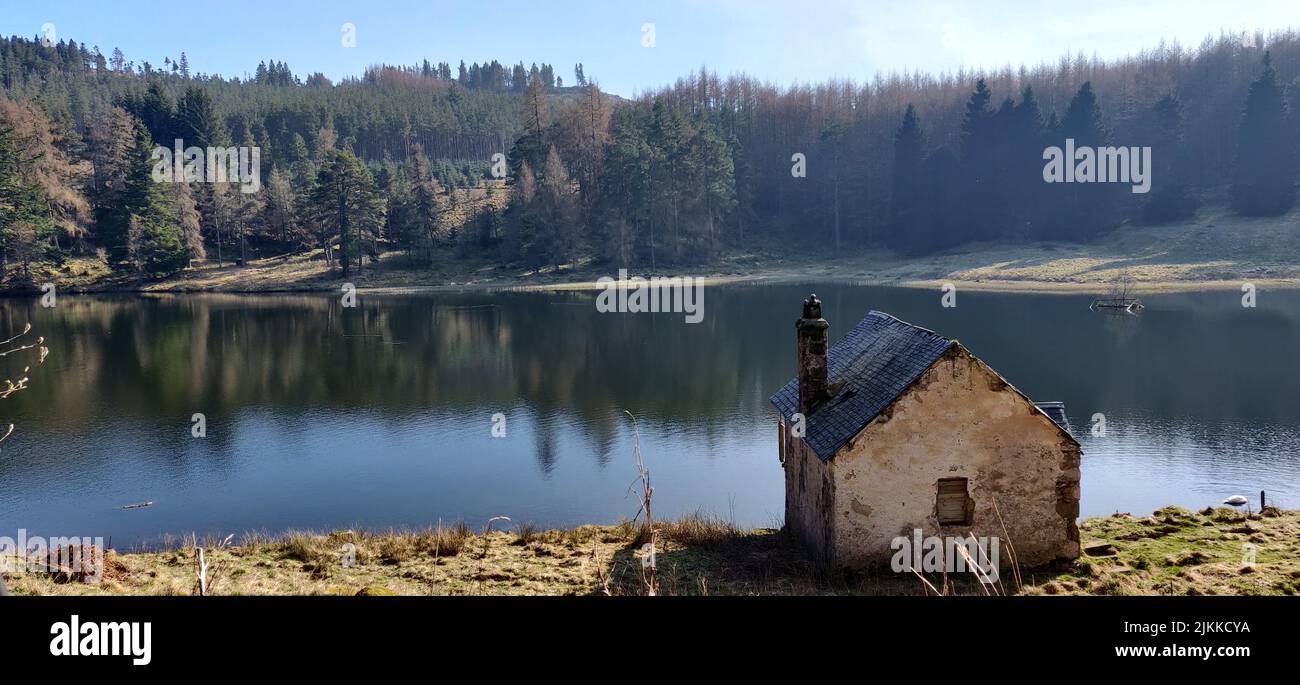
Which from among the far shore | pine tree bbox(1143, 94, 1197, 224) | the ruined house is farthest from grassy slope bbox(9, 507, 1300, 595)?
pine tree bbox(1143, 94, 1197, 224)

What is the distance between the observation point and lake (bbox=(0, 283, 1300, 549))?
26078 mm

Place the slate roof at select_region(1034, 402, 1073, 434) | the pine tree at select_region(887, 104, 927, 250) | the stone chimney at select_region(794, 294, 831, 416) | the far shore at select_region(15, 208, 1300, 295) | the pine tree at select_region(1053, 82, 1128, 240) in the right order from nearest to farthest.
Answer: the slate roof at select_region(1034, 402, 1073, 434) → the stone chimney at select_region(794, 294, 831, 416) → the far shore at select_region(15, 208, 1300, 295) → the pine tree at select_region(1053, 82, 1128, 240) → the pine tree at select_region(887, 104, 927, 250)

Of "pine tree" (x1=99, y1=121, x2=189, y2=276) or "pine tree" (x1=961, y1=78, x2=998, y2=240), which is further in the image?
"pine tree" (x1=961, y1=78, x2=998, y2=240)

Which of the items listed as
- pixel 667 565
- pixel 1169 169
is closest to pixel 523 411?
pixel 667 565

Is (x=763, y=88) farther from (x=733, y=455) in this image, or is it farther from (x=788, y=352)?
(x=733, y=455)

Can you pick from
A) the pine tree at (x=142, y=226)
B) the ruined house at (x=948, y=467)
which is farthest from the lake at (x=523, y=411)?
the pine tree at (x=142, y=226)

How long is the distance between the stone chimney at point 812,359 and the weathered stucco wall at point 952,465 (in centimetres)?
303

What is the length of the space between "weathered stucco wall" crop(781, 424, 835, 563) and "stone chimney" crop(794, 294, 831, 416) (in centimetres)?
98

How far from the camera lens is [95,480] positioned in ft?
92.2

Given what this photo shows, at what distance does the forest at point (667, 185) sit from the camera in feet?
303

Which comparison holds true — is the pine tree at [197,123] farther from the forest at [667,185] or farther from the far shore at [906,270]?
the far shore at [906,270]

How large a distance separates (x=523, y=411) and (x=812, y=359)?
20958 mm

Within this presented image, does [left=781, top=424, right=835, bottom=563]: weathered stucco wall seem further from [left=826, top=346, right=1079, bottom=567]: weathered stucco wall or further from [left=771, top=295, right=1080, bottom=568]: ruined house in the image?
[left=826, top=346, right=1079, bottom=567]: weathered stucco wall

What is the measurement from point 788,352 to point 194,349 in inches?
1456
